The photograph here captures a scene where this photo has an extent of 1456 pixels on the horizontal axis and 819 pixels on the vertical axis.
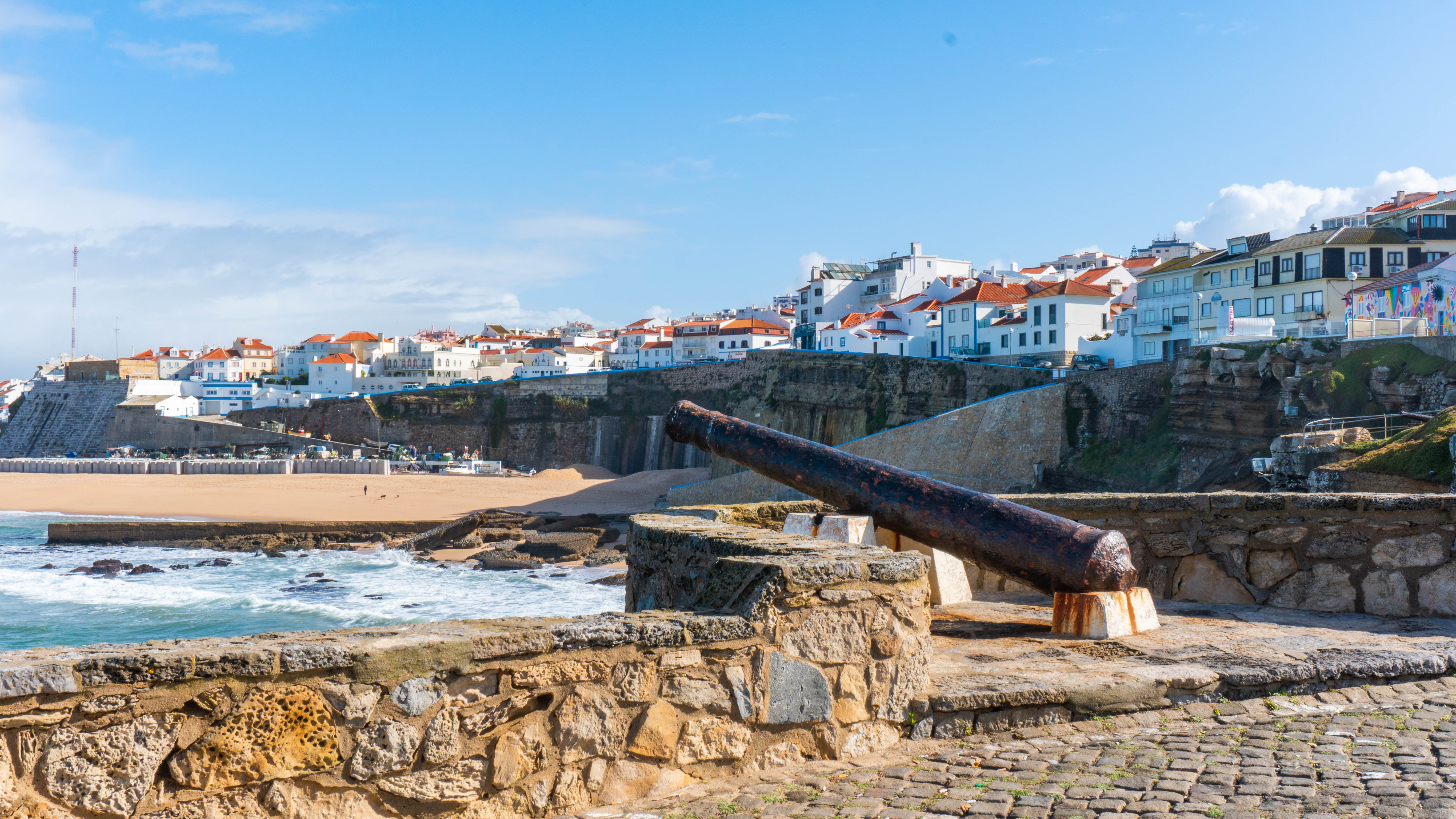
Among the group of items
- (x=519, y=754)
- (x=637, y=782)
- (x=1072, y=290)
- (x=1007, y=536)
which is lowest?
(x=637, y=782)

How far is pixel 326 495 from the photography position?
41.7m

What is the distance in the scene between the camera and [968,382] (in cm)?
4203

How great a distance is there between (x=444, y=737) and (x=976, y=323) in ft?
176

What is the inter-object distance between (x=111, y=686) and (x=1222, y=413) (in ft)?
105

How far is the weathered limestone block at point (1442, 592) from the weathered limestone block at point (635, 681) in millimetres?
4602

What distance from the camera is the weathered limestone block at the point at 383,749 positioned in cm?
273

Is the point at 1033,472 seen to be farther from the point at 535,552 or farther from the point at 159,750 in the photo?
the point at 159,750

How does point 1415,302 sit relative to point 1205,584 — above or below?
above

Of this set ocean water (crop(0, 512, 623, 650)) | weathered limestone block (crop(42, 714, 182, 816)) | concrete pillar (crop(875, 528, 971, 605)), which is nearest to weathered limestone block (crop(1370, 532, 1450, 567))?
concrete pillar (crop(875, 528, 971, 605))

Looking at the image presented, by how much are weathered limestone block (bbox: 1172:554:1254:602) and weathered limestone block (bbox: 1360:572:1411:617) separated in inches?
22.6

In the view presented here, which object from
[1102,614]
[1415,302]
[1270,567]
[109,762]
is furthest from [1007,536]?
[1415,302]

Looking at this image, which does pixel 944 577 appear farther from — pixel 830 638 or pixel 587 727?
pixel 587 727

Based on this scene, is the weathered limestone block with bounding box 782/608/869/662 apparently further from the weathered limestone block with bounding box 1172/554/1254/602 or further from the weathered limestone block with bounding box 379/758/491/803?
the weathered limestone block with bounding box 1172/554/1254/602

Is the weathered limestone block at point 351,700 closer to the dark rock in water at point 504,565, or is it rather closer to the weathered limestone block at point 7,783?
the weathered limestone block at point 7,783
